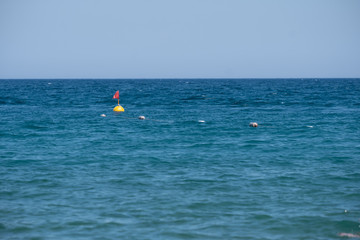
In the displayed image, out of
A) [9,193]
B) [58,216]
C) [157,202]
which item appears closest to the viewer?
[58,216]

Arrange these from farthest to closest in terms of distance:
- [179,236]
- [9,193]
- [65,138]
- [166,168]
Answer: [65,138], [166,168], [9,193], [179,236]

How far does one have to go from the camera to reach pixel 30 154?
75.2 ft

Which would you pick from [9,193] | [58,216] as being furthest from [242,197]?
[9,193]

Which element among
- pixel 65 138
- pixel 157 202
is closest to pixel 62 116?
pixel 65 138

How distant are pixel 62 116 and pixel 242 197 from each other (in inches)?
1275

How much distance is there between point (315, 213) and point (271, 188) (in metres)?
2.81

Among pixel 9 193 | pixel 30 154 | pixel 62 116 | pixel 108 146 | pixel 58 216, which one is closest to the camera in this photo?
pixel 58 216

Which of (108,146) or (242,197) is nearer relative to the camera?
(242,197)

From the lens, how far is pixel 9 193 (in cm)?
1546

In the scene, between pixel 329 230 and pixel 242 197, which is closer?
pixel 329 230

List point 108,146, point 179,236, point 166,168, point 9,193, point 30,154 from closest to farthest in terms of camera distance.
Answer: point 179,236
point 9,193
point 166,168
point 30,154
point 108,146

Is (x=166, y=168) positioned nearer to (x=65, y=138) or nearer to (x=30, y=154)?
(x=30, y=154)

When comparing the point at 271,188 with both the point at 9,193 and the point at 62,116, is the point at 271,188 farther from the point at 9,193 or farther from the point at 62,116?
the point at 62,116

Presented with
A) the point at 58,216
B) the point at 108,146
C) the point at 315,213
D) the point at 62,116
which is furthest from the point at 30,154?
the point at 62,116
